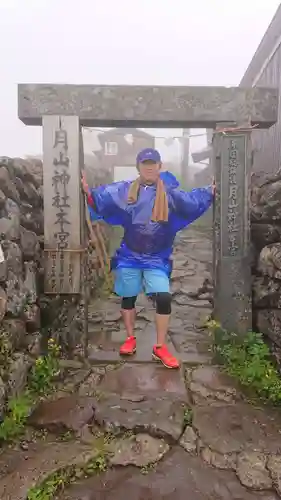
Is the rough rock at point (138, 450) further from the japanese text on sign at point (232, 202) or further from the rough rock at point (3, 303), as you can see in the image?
the japanese text on sign at point (232, 202)

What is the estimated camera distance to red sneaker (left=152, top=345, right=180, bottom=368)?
15.2 feet

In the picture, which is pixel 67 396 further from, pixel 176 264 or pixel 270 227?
pixel 176 264

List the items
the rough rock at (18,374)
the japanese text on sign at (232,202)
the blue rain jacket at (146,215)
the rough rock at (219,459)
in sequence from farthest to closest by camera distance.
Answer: the japanese text on sign at (232,202) < the blue rain jacket at (146,215) < the rough rock at (18,374) < the rough rock at (219,459)

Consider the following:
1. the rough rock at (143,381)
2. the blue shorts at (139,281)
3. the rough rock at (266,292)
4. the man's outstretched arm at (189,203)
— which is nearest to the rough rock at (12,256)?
the blue shorts at (139,281)

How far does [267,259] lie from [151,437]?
2.28 meters

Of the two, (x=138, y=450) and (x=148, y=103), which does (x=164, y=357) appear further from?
(x=148, y=103)

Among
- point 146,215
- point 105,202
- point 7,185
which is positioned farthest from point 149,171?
point 7,185

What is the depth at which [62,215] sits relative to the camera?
4.73m

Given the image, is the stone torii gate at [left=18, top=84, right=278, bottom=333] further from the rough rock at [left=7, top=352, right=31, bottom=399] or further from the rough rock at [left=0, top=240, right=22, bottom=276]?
the rough rock at [left=7, top=352, right=31, bottom=399]

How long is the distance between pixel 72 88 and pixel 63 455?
3643 mm

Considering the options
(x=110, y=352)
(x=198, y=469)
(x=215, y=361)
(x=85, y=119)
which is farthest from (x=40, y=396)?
(x=85, y=119)

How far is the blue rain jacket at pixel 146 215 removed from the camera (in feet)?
15.2

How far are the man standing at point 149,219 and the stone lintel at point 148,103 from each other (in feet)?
2.02

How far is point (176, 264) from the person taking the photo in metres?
10.0
